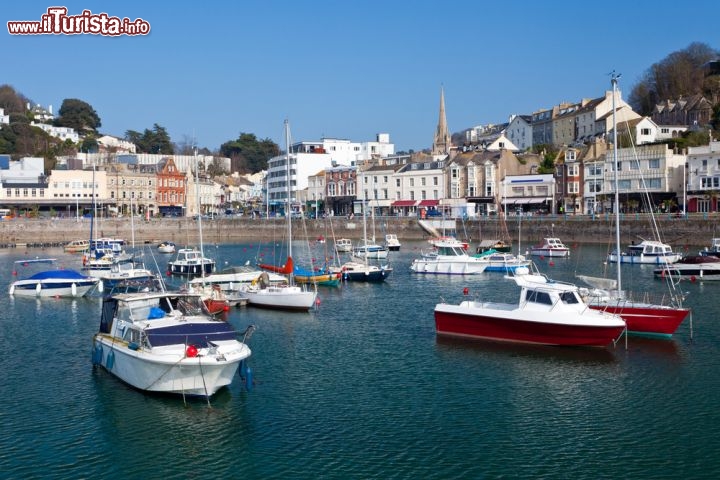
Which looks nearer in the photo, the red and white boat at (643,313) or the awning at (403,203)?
the red and white boat at (643,313)

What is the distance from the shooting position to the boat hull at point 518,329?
3097 centimetres

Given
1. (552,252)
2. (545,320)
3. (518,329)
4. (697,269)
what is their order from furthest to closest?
(552,252) < (697,269) < (518,329) < (545,320)

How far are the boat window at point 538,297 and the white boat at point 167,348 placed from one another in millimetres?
12616

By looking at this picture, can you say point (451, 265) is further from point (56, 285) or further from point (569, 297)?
point (569, 297)

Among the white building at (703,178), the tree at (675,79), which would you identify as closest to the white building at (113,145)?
the tree at (675,79)

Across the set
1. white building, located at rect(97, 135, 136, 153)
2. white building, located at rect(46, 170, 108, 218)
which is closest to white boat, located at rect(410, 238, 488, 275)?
white building, located at rect(46, 170, 108, 218)

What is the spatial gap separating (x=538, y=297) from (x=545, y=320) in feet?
3.70

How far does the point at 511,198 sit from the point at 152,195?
6423 centimetres

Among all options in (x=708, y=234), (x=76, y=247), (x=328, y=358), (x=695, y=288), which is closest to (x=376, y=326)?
(x=328, y=358)

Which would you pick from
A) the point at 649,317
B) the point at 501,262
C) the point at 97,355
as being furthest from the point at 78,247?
the point at 649,317

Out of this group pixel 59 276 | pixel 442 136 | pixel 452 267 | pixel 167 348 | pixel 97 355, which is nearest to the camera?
pixel 167 348

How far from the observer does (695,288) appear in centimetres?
5006

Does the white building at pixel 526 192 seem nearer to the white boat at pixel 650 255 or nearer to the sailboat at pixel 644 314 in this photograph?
the white boat at pixel 650 255

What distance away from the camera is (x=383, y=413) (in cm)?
2411
